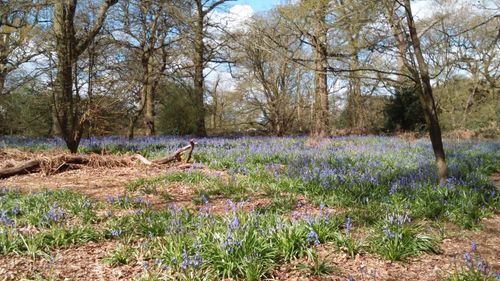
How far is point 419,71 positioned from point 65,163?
283 inches

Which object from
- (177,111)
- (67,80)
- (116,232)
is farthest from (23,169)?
(177,111)

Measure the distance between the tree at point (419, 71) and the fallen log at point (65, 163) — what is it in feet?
15.5

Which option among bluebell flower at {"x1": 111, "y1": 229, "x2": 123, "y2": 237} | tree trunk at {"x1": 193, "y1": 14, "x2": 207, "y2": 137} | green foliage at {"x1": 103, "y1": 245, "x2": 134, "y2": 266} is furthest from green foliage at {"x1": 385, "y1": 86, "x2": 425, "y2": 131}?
green foliage at {"x1": 103, "y1": 245, "x2": 134, "y2": 266}

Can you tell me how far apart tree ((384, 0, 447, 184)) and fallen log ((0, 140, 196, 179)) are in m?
4.72

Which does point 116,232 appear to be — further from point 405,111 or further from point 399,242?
point 405,111

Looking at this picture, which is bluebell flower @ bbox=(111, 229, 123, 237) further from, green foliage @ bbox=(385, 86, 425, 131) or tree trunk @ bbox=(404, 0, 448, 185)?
green foliage @ bbox=(385, 86, 425, 131)

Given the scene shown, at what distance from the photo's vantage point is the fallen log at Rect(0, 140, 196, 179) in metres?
8.06

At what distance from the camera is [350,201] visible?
5598 millimetres

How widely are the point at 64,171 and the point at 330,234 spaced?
6.52 meters

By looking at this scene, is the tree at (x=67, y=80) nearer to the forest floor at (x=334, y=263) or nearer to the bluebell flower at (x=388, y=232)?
A: the forest floor at (x=334, y=263)

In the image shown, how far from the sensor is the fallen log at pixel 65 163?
806 cm

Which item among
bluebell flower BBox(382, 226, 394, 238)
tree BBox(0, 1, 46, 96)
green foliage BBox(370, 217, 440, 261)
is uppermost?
tree BBox(0, 1, 46, 96)

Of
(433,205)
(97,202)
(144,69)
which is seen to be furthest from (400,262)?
(144,69)

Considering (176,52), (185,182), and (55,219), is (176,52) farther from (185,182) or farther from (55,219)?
(55,219)
